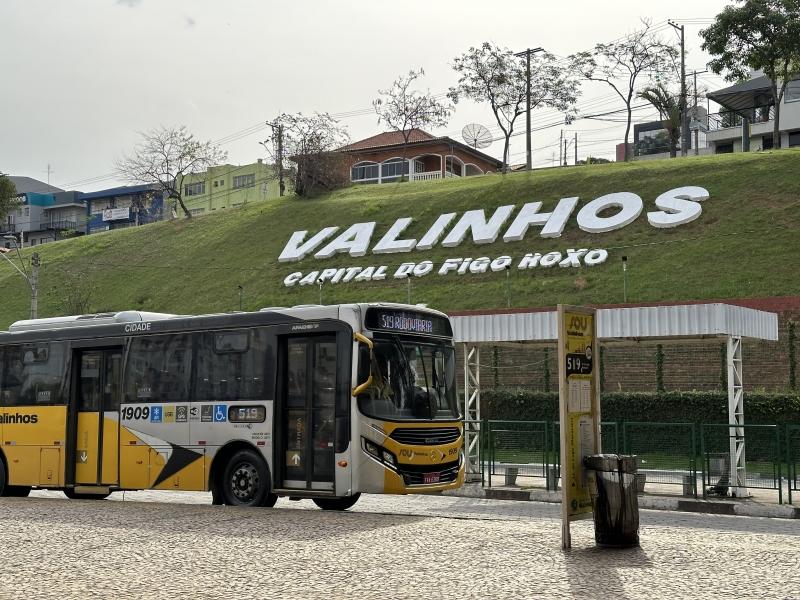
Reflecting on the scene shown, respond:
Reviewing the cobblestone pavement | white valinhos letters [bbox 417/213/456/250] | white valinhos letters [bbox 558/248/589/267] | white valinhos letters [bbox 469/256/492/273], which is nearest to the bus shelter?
the cobblestone pavement

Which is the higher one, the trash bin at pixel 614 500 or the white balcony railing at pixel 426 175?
the white balcony railing at pixel 426 175

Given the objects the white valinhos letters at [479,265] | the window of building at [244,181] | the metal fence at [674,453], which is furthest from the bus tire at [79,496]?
the window of building at [244,181]

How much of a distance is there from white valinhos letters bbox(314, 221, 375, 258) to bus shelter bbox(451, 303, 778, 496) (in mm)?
31815

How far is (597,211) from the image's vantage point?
2072 inches

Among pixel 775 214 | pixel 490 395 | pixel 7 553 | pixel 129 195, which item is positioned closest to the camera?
pixel 7 553

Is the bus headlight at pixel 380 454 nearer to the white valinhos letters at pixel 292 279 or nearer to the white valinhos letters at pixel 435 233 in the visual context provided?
the white valinhos letters at pixel 435 233

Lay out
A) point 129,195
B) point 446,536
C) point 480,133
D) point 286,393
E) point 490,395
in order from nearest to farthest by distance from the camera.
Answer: point 446,536
point 286,393
point 490,395
point 480,133
point 129,195

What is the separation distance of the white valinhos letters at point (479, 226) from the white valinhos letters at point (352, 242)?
5165 mm

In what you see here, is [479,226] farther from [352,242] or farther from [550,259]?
[352,242]

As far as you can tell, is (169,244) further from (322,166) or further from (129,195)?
(129,195)

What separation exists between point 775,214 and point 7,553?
42550 millimetres

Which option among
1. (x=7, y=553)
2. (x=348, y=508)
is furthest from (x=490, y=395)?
(x=7, y=553)

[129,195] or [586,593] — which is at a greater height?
[129,195]

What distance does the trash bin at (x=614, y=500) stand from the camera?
11.2 m
